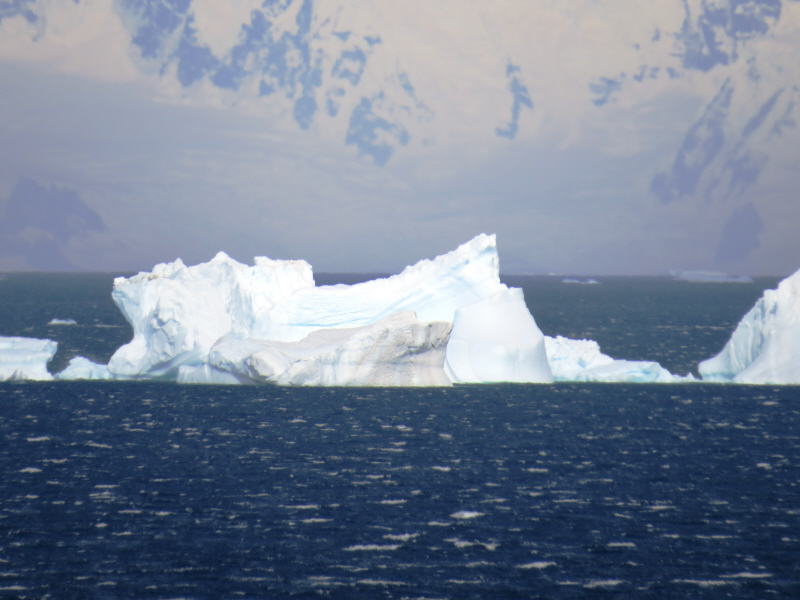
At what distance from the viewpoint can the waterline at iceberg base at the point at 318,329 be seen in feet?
115

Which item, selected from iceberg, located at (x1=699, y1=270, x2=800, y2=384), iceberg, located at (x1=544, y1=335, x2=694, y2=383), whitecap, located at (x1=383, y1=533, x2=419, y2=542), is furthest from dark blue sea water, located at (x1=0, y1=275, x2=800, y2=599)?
iceberg, located at (x1=544, y1=335, x2=694, y2=383)

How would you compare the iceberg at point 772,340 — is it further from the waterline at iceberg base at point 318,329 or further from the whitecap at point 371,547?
the whitecap at point 371,547

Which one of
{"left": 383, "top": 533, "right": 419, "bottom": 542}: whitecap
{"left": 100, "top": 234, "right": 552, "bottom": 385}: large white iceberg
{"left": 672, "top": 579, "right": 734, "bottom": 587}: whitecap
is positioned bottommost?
{"left": 672, "top": 579, "right": 734, "bottom": 587}: whitecap

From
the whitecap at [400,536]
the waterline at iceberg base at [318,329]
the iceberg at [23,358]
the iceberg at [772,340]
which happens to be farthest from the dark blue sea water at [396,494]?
the iceberg at [772,340]

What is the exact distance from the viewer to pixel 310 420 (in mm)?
30188

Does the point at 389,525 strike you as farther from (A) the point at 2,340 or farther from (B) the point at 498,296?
(A) the point at 2,340

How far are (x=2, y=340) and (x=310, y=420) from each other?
1496 centimetres

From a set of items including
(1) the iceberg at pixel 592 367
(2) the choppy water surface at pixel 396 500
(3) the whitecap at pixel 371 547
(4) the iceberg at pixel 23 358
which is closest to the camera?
(2) the choppy water surface at pixel 396 500

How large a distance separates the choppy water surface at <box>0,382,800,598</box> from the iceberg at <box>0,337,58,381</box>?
203 inches

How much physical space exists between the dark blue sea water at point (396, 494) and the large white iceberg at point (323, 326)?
123 cm

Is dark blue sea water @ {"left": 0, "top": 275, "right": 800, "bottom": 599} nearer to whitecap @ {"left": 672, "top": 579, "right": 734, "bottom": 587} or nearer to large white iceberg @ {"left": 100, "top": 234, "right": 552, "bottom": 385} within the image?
whitecap @ {"left": 672, "top": 579, "right": 734, "bottom": 587}

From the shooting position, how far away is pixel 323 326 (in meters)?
38.5

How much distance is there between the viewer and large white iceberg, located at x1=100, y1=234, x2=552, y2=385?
115ft

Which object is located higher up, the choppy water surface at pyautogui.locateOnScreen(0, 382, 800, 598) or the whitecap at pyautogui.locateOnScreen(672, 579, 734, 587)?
the choppy water surface at pyautogui.locateOnScreen(0, 382, 800, 598)
